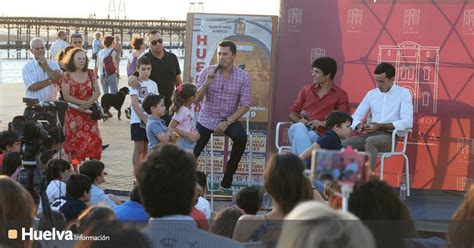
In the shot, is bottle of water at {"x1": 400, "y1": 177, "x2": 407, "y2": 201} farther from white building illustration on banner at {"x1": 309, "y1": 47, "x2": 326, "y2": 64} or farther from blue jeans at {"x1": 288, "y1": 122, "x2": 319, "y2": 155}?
white building illustration on banner at {"x1": 309, "y1": 47, "x2": 326, "y2": 64}

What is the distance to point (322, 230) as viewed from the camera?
2.60 m

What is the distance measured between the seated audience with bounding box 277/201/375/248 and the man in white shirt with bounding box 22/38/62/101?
646 cm

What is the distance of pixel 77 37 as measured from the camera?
43.4 feet

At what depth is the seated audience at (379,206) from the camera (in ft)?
12.0


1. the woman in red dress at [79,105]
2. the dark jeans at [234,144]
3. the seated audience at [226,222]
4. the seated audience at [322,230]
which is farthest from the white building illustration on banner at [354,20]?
the seated audience at [322,230]

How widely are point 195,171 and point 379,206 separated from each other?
797 millimetres

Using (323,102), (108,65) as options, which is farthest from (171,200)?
(108,65)

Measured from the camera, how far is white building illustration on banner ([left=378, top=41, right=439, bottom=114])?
8.30 metres

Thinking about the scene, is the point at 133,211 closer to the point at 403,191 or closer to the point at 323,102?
the point at 323,102

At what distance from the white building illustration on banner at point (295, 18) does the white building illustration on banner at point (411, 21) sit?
1.02 meters

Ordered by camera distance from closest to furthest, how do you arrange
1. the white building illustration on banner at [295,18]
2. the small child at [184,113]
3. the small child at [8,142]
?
1. the small child at [8,142]
2. the small child at [184,113]
3. the white building illustration on banner at [295,18]

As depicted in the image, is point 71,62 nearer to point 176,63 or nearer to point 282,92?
point 176,63

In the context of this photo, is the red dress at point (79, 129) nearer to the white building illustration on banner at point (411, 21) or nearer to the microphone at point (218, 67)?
the microphone at point (218, 67)

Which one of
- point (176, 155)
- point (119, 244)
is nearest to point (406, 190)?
point (176, 155)
